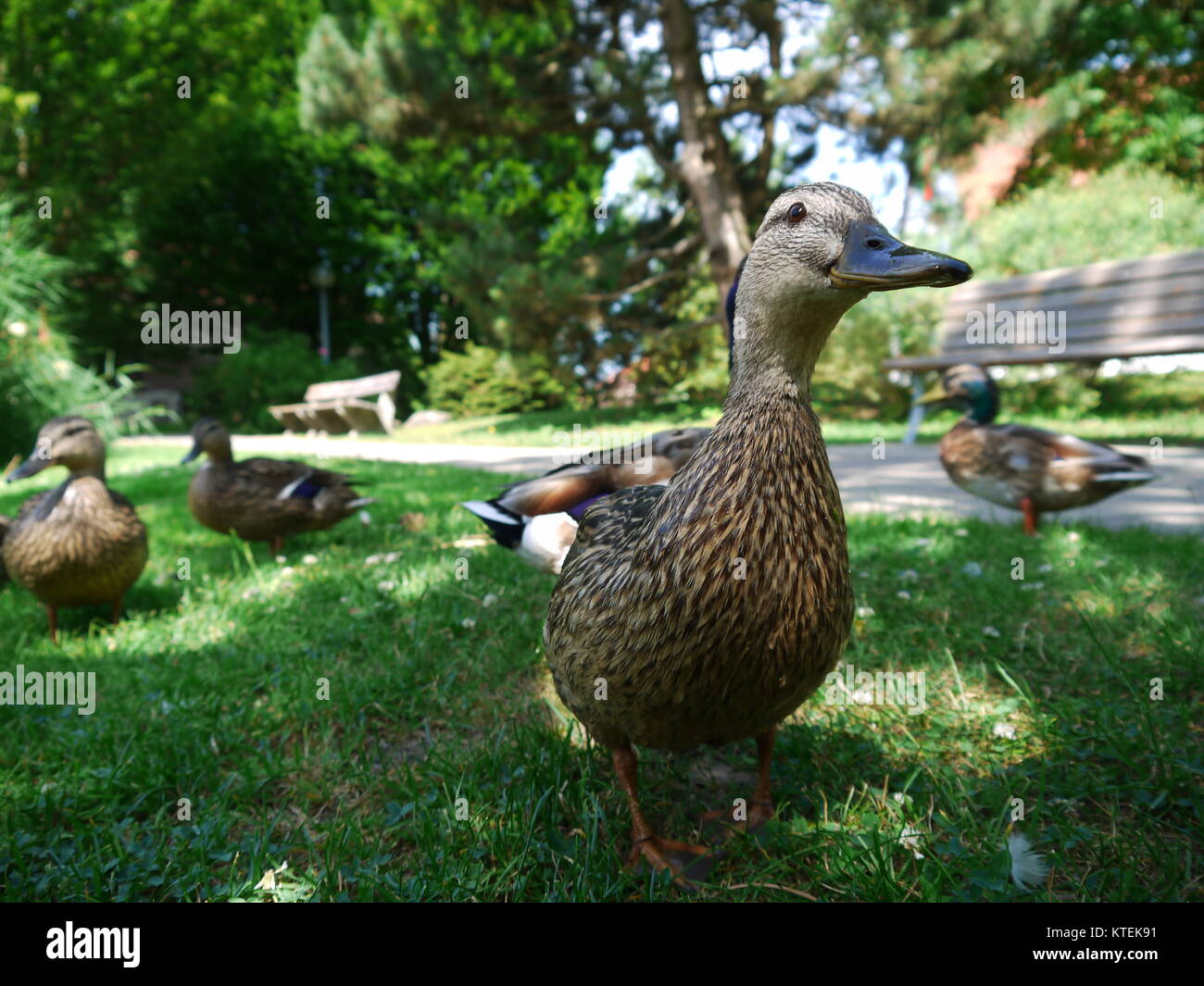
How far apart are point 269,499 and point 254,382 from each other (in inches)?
668

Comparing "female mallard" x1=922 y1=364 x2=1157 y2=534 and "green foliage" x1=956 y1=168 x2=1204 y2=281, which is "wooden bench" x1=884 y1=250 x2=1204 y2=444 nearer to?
"green foliage" x1=956 y1=168 x2=1204 y2=281

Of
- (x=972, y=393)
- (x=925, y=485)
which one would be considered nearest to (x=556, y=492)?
(x=972, y=393)

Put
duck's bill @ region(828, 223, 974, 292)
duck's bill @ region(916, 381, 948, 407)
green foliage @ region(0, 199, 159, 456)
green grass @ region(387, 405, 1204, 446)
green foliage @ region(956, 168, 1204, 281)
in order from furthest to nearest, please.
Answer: green foliage @ region(956, 168, 1204, 281) < green grass @ region(387, 405, 1204, 446) < green foliage @ region(0, 199, 159, 456) < duck's bill @ region(916, 381, 948, 407) < duck's bill @ region(828, 223, 974, 292)

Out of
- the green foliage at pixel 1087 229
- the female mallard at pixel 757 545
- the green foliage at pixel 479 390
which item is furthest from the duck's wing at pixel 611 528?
the green foliage at pixel 1087 229

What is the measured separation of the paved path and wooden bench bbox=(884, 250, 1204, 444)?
1167 mm

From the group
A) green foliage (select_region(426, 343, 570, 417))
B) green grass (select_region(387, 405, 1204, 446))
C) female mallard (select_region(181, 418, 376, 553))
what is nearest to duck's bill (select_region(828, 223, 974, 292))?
female mallard (select_region(181, 418, 376, 553))

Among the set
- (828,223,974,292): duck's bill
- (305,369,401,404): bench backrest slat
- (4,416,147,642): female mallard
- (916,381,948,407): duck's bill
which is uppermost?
(305,369,401,404): bench backrest slat

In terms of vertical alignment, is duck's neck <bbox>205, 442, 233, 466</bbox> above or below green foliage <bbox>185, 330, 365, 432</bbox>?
below

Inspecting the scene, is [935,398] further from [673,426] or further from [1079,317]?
[673,426]

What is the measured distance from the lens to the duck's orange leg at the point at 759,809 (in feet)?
5.60

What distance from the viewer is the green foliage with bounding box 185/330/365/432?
1875 centimetres
